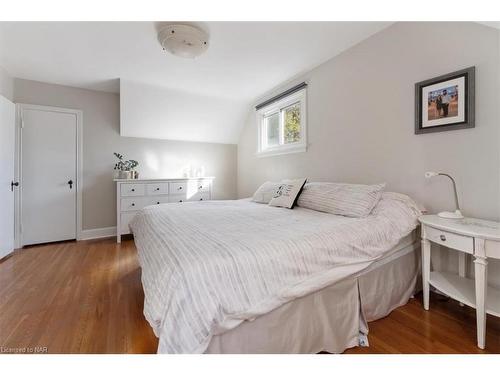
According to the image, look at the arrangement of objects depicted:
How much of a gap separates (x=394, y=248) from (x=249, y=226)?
1.08 metres

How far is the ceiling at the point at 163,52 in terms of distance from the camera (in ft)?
6.69

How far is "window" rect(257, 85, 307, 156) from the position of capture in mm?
3072

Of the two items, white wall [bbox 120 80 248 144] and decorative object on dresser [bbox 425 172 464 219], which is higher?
white wall [bbox 120 80 248 144]

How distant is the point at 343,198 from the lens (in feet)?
6.30

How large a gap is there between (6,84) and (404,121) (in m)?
4.57

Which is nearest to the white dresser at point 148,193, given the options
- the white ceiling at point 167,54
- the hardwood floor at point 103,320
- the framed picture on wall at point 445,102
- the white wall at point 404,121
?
the hardwood floor at point 103,320

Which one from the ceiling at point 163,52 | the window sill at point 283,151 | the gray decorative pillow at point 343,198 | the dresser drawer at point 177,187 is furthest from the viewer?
the dresser drawer at point 177,187

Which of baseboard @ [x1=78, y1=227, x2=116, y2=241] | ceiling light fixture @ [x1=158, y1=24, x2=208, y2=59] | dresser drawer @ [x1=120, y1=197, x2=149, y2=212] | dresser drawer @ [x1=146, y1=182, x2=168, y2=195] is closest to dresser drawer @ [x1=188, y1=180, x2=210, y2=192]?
dresser drawer @ [x1=146, y1=182, x2=168, y2=195]

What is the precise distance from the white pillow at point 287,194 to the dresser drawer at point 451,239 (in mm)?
1081

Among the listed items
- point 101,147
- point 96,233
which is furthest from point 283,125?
point 96,233

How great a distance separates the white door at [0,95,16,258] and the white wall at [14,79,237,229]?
487mm

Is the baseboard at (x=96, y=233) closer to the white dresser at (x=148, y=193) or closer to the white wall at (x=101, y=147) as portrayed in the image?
the white wall at (x=101, y=147)

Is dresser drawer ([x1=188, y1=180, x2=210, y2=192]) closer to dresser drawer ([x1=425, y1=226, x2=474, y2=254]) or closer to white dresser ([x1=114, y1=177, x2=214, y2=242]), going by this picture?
white dresser ([x1=114, y1=177, x2=214, y2=242])
